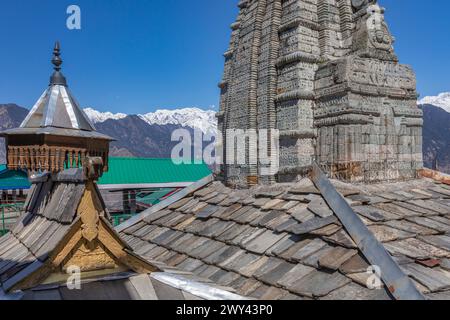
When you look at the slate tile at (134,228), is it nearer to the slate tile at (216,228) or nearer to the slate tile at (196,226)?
the slate tile at (196,226)

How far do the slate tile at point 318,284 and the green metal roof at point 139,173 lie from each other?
1784cm

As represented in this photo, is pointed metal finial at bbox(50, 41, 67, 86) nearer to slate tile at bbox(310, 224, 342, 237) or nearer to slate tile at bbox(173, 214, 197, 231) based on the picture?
slate tile at bbox(173, 214, 197, 231)

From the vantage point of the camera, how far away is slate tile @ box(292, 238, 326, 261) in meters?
6.40

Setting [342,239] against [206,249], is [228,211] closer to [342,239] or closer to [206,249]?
[206,249]

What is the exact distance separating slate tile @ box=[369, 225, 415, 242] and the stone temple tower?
2.22 meters

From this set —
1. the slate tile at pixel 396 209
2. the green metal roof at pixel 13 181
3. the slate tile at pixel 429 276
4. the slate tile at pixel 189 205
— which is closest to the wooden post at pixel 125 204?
the green metal roof at pixel 13 181

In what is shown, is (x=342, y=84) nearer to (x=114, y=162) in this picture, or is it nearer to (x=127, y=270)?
(x=127, y=270)

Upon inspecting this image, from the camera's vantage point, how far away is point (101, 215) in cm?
545

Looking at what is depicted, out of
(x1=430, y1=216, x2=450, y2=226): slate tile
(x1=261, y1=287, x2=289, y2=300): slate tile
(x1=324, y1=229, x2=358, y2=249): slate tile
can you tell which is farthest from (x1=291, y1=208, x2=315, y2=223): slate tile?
(x1=430, y1=216, x2=450, y2=226): slate tile

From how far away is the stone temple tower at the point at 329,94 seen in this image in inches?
356

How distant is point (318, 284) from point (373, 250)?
1.01 metres

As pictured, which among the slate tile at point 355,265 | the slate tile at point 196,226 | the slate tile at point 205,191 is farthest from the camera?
the slate tile at point 205,191

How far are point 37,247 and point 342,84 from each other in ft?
23.2

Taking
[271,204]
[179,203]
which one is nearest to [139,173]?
[179,203]
